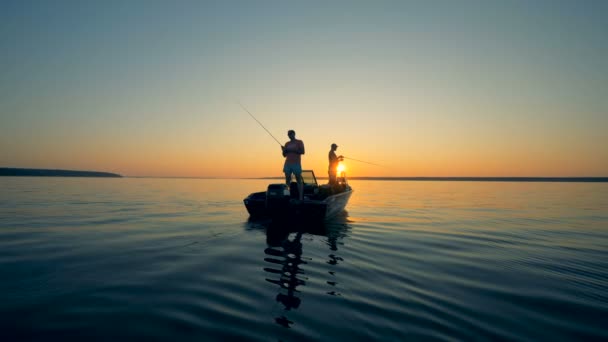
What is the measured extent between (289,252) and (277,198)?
3.41 meters

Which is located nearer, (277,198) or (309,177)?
(277,198)

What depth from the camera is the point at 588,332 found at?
332cm

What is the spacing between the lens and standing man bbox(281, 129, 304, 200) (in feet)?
33.7

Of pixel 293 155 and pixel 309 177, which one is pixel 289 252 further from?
pixel 309 177

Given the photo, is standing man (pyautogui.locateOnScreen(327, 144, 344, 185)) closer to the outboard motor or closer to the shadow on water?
the shadow on water

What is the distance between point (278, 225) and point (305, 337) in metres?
8.40

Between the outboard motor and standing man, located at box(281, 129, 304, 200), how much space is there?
2.20ft

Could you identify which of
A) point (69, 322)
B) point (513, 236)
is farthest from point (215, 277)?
point (513, 236)

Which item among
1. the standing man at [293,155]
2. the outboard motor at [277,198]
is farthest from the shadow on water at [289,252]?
the standing man at [293,155]

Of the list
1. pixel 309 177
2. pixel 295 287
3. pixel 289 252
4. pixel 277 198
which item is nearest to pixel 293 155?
pixel 277 198

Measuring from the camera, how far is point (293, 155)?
10352 millimetres

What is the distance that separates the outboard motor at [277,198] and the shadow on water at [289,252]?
835 mm

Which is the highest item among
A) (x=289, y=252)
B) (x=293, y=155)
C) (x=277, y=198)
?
(x=293, y=155)

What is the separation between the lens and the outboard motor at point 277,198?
10.0 m
